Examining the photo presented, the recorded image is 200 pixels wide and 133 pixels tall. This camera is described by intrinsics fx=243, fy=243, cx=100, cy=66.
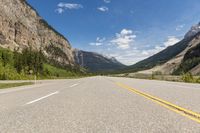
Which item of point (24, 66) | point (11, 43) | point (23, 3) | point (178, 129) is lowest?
point (178, 129)

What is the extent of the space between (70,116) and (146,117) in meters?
1.84

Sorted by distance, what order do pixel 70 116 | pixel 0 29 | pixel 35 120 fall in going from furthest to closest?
pixel 0 29 < pixel 70 116 < pixel 35 120

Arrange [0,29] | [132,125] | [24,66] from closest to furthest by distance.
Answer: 1. [132,125]
2. [24,66]
3. [0,29]

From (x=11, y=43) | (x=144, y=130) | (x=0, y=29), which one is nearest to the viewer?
(x=144, y=130)

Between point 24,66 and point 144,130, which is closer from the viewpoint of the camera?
point 144,130

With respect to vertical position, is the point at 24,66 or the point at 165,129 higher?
the point at 24,66

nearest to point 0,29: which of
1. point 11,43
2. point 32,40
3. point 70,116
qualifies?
point 11,43

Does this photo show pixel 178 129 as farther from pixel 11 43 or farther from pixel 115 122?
pixel 11 43

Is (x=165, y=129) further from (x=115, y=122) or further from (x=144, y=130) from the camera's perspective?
(x=115, y=122)

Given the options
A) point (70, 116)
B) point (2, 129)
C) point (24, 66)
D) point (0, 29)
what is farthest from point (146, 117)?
point (0, 29)

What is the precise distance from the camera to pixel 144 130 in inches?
175

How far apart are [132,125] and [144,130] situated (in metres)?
0.46

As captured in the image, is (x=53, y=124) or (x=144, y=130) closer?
(x=144, y=130)

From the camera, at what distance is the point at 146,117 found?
18.8 feet
